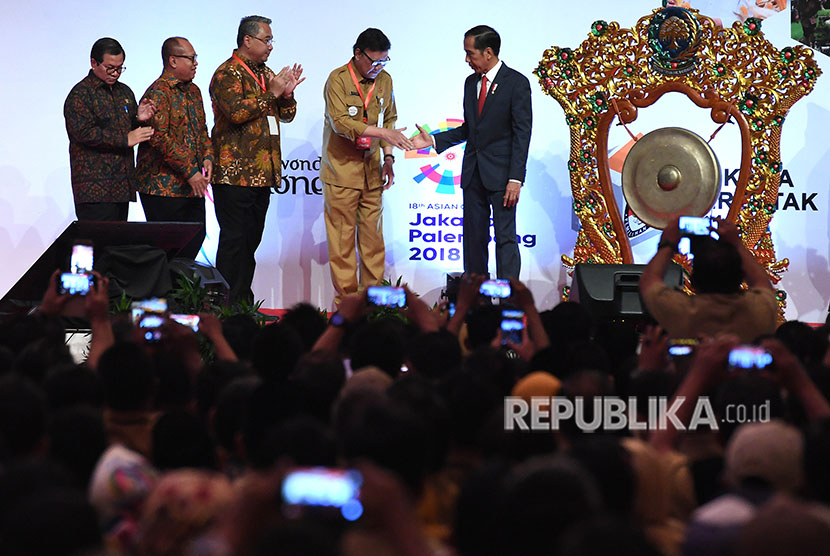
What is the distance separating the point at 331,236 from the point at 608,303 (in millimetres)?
1824

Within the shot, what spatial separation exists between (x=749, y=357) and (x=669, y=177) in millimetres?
3976

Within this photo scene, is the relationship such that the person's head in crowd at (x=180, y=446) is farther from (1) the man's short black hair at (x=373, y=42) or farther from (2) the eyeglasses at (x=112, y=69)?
(1) the man's short black hair at (x=373, y=42)

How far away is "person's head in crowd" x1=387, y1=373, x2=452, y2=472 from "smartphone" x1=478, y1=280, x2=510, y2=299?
1.34m

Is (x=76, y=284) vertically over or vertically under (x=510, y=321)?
over

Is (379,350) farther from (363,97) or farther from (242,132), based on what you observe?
(363,97)

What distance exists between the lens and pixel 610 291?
17.2 feet

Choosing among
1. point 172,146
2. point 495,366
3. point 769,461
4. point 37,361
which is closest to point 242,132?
point 172,146

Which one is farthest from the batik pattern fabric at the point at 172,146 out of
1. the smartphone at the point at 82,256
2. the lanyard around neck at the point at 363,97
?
the smartphone at the point at 82,256

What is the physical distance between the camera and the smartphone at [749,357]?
2367 mm

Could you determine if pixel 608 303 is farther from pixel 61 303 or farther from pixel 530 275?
pixel 61 303

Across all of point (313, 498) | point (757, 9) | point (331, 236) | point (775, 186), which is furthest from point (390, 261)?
point (313, 498)

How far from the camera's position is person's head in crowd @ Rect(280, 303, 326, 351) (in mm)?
3361

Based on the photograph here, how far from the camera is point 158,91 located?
19.4 ft

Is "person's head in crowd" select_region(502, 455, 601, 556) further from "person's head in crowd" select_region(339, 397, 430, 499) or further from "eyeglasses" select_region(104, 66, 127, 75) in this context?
"eyeglasses" select_region(104, 66, 127, 75)
